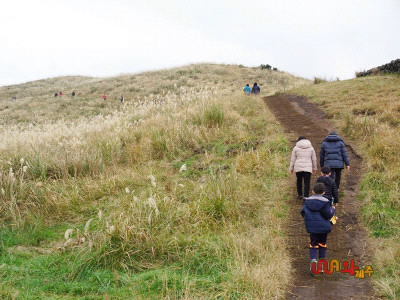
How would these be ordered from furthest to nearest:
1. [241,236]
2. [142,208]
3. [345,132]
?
[345,132]
[142,208]
[241,236]

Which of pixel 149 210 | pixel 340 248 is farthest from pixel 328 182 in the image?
pixel 149 210

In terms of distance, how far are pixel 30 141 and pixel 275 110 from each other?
10.8m

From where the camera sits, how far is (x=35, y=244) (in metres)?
5.97

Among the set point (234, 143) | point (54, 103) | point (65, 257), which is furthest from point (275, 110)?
point (54, 103)

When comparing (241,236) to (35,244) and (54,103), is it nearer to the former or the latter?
(35,244)

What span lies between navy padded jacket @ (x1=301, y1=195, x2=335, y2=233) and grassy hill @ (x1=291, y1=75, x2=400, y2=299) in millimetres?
833

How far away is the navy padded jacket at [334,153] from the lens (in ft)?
23.3

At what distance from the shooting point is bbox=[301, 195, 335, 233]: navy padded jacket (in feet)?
16.1

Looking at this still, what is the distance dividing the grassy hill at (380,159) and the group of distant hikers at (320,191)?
0.71 meters

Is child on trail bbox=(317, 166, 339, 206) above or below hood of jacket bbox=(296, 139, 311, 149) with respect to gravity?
below

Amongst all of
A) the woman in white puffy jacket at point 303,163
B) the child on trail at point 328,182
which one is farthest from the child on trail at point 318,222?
the woman in white puffy jacket at point 303,163

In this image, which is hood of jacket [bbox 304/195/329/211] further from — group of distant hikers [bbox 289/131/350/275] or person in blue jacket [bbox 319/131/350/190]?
person in blue jacket [bbox 319/131/350/190]

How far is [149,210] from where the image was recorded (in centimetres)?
563

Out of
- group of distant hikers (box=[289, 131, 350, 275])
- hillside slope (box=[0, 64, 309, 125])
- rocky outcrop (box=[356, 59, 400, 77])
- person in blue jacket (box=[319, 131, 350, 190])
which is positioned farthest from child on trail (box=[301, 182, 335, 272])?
hillside slope (box=[0, 64, 309, 125])
